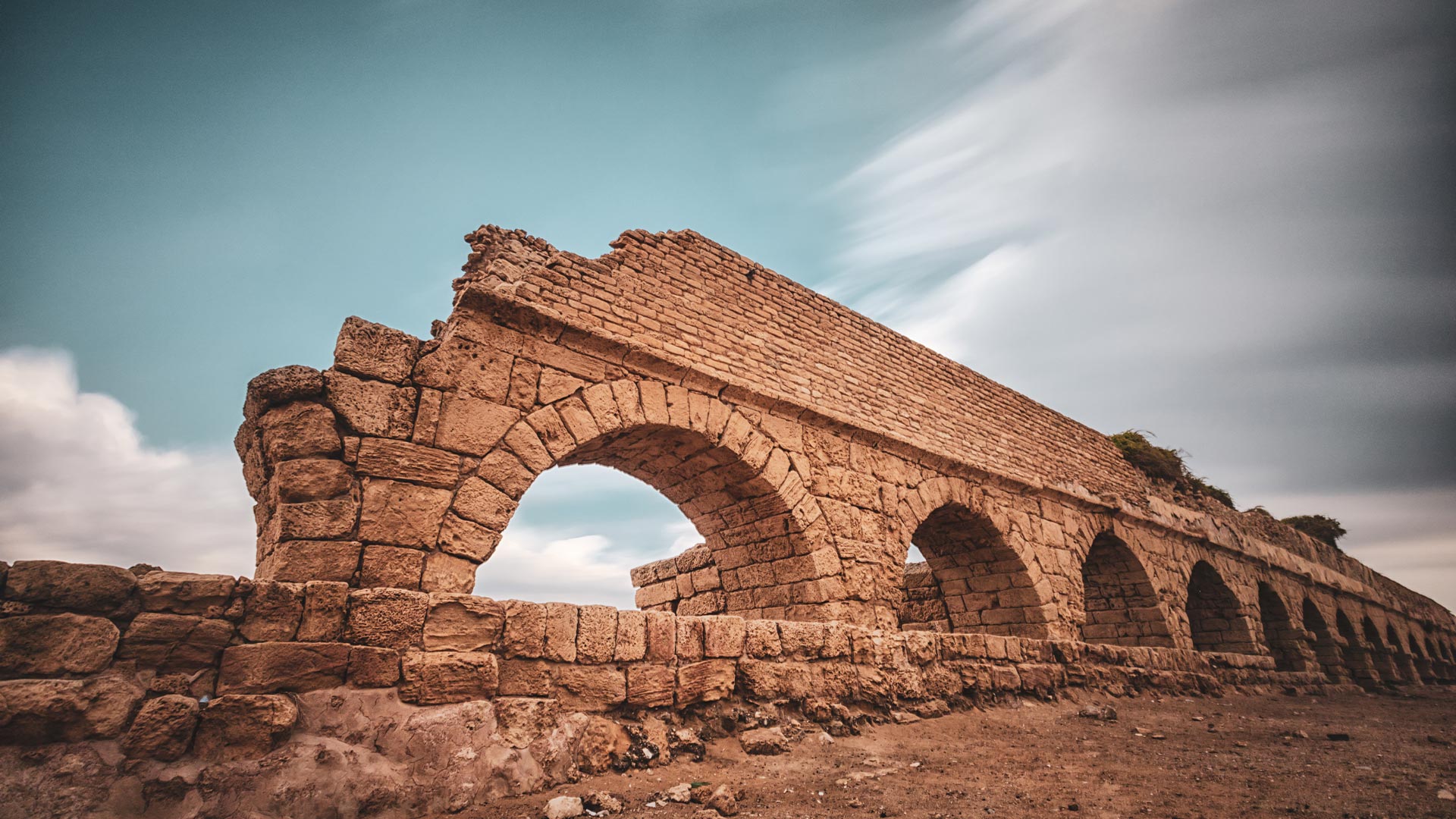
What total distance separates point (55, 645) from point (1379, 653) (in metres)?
23.5

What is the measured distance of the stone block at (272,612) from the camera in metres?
2.78

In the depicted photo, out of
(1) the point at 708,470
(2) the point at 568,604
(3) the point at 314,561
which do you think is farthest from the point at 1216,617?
(3) the point at 314,561

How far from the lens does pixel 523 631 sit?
3.38 meters

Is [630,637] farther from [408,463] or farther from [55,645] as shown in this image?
[55,645]

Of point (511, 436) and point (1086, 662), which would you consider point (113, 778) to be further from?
point (1086, 662)

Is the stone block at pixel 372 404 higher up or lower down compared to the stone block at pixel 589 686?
higher up

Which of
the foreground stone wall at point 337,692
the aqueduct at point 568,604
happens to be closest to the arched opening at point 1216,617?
the aqueduct at point 568,604

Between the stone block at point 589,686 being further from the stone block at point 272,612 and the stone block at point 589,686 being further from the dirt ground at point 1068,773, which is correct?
the stone block at point 272,612

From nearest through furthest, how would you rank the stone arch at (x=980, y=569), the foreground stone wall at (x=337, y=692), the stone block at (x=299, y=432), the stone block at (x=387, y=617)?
the foreground stone wall at (x=337, y=692) < the stone block at (x=387, y=617) < the stone block at (x=299, y=432) < the stone arch at (x=980, y=569)

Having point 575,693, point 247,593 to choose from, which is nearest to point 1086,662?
point 575,693

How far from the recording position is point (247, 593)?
9.13 feet

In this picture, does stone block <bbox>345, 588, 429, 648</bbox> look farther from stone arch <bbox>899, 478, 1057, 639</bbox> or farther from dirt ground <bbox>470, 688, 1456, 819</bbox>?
stone arch <bbox>899, 478, 1057, 639</bbox>

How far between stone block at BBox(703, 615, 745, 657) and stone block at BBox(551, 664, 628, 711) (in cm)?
60

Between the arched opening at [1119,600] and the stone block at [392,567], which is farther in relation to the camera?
the arched opening at [1119,600]
